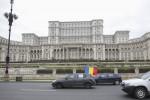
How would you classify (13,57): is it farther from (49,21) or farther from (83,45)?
(83,45)

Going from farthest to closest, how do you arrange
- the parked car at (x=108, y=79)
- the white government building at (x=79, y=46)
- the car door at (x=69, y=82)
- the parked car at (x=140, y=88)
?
1. the white government building at (x=79, y=46)
2. the parked car at (x=108, y=79)
3. the car door at (x=69, y=82)
4. the parked car at (x=140, y=88)

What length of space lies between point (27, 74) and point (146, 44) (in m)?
84.2

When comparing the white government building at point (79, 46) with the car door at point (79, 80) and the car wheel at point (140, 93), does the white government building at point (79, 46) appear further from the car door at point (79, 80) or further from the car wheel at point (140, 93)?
the car wheel at point (140, 93)

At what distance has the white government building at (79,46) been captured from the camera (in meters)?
97.0

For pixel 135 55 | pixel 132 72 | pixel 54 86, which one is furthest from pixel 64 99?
pixel 135 55

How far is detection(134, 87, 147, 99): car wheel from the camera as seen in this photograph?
9.02 metres

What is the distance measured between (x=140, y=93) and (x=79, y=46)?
91.9m

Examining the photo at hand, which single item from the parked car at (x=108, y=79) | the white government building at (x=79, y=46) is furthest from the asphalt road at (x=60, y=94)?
the white government building at (x=79, y=46)

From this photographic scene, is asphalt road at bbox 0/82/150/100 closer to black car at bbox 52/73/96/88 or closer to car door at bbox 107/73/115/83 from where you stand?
black car at bbox 52/73/96/88

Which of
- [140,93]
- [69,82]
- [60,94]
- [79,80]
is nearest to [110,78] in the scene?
[79,80]

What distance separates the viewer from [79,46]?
100750 millimetres

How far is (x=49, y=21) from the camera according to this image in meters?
125

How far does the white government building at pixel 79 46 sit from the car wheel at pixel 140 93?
86.0m

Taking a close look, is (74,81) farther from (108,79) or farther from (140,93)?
(140,93)
